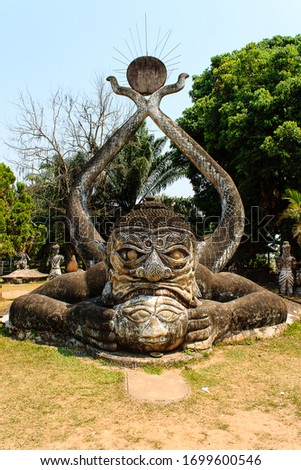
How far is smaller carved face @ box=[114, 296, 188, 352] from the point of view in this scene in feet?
17.0

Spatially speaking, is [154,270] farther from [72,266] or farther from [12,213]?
[72,266]

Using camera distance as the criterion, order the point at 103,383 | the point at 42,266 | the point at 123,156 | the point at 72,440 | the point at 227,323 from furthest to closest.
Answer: the point at 42,266 < the point at 123,156 < the point at 227,323 < the point at 103,383 < the point at 72,440

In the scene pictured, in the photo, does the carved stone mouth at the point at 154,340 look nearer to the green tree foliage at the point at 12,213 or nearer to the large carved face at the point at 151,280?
the large carved face at the point at 151,280

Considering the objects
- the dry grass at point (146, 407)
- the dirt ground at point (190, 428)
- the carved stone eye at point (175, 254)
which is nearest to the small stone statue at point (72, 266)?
the dry grass at point (146, 407)

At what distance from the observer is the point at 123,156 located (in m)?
19.4

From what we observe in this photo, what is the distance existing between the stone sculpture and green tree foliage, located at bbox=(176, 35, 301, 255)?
6448 mm

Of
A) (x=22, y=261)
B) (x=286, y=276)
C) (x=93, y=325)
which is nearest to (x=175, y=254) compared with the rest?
(x=93, y=325)

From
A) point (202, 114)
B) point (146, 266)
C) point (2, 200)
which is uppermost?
point (202, 114)

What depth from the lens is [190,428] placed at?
3.61 meters

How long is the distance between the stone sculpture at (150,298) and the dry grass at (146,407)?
1.29 ft

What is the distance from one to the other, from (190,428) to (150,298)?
2005mm
